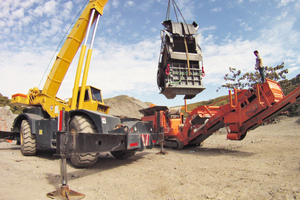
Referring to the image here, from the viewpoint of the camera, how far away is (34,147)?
629cm

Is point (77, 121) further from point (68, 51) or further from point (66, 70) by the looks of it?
point (68, 51)

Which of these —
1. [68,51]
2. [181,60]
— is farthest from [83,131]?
[181,60]

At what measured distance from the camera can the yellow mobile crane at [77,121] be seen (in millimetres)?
Result: 3115

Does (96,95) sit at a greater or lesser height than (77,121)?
greater

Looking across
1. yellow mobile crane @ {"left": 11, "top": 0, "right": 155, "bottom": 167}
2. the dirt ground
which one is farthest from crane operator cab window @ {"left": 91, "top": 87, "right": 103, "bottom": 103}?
the dirt ground

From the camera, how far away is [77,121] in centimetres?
437

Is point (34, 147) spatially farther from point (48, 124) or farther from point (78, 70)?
point (78, 70)

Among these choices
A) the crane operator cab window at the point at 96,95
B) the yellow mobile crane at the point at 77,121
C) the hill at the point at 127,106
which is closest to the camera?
the yellow mobile crane at the point at 77,121

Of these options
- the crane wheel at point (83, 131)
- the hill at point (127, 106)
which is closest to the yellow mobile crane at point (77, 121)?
the crane wheel at point (83, 131)

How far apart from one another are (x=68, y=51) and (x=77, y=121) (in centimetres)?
374

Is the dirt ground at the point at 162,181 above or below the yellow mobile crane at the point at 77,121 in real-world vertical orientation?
below

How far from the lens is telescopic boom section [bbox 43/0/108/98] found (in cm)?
698

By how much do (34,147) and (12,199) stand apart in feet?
13.1

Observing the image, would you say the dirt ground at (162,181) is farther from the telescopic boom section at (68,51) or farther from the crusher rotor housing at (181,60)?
the crusher rotor housing at (181,60)
